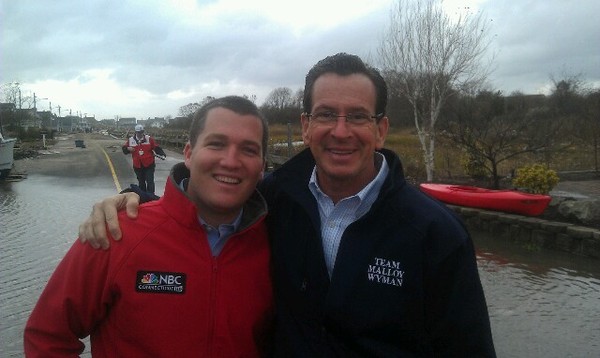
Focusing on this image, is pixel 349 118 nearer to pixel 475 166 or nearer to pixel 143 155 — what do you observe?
pixel 143 155

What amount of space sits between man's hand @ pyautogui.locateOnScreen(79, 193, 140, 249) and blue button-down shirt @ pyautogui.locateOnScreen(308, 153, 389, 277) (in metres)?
0.84

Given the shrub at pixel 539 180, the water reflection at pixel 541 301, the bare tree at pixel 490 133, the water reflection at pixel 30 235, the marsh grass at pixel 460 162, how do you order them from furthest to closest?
the marsh grass at pixel 460 162, the bare tree at pixel 490 133, the shrub at pixel 539 180, the water reflection at pixel 30 235, the water reflection at pixel 541 301

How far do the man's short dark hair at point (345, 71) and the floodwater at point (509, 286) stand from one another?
A: 11.1ft

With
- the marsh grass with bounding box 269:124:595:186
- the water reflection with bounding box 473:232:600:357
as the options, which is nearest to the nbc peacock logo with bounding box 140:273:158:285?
the water reflection with bounding box 473:232:600:357

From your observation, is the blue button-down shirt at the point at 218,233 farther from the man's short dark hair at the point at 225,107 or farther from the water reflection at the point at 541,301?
the water reflection at the point at 541,301

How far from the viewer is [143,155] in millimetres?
13875

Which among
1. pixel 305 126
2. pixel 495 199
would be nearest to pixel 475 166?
pixel 495 199

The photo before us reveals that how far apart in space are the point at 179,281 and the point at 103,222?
1.38ft

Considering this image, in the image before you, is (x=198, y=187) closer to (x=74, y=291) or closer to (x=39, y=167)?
(x=74, y=291)

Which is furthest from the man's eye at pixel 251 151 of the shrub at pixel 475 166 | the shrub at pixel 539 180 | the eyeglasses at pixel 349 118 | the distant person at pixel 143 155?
the shrub at pixel 475 166

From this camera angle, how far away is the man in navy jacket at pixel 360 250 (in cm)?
196

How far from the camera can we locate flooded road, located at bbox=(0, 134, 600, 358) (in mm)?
4945

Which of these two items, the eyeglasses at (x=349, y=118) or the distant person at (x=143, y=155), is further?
the distant person at (x=143, y=155)

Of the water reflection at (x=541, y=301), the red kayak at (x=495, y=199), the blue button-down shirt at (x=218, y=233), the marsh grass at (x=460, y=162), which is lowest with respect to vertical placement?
the water reflection at (x=541, y=301)
